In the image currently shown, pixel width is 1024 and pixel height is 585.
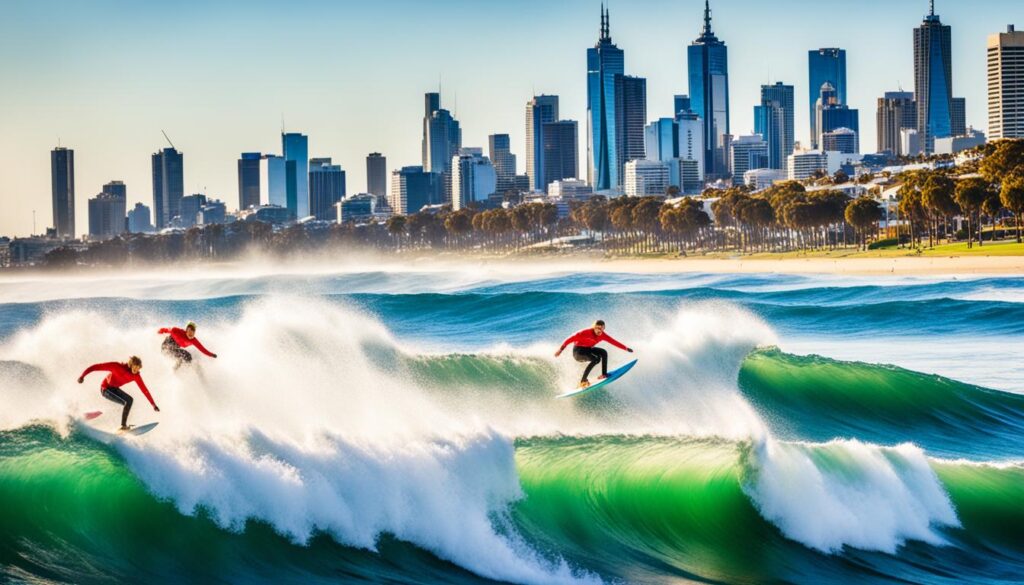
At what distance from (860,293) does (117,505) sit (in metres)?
47.8

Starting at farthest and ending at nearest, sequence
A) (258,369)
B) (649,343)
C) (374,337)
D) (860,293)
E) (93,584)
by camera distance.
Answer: (860,293)
(374,337)
(649,343)
(258,369)
(93,584)

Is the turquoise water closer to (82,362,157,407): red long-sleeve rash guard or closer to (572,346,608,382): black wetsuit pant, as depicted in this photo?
(82,362,157,407): red long-sleeve rash guard

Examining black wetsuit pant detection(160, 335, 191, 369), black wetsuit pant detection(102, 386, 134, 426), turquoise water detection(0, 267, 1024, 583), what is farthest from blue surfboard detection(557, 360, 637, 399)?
black wetsuit pant detection(102, 386, 134, 426)

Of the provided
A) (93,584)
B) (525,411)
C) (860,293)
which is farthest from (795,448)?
A: (860,293)

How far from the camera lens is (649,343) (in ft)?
68.7

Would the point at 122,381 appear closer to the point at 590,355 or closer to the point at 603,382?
the point at 590,355

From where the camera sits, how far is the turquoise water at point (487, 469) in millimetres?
13500

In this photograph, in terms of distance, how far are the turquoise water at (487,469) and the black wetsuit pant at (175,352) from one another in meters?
0.20

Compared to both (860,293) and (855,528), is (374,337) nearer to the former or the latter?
(855,528)

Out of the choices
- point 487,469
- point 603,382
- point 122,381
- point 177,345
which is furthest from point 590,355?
point 122,381

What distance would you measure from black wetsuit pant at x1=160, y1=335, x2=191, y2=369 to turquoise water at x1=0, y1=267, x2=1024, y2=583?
0.66 ft

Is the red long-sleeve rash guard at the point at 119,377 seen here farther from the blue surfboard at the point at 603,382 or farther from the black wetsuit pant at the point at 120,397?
the blue surfboard at the point at 603,382

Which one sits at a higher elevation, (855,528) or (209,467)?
(209,467)

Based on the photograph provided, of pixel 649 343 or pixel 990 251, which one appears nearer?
pixel 649 343
